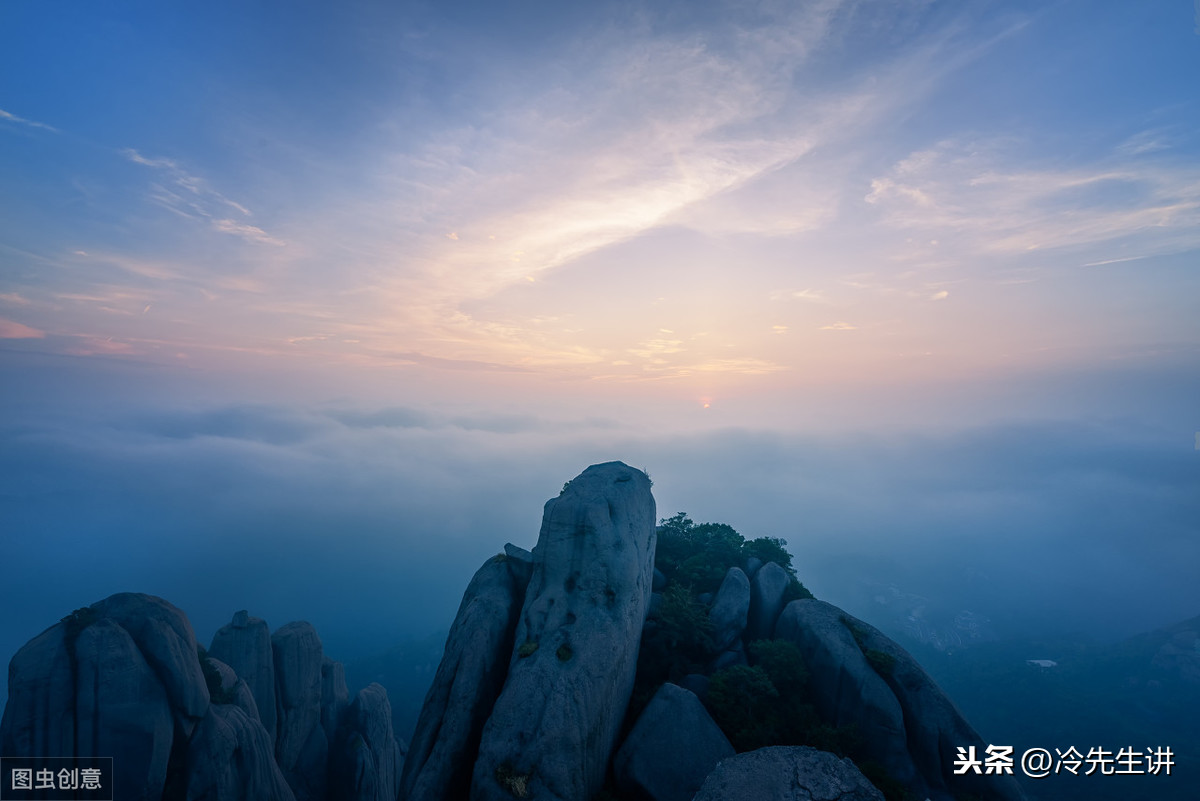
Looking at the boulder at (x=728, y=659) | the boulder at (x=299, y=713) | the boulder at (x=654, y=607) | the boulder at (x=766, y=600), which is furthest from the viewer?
the boulder at (x=299, y=713)

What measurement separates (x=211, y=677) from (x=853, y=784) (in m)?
45.8

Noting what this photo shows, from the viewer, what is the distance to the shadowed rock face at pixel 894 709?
2839 cm

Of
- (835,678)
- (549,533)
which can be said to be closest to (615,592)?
(549,533)

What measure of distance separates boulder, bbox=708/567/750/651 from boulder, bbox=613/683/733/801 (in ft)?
23.6

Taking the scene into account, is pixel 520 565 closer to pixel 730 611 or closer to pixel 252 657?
pixel 730 611

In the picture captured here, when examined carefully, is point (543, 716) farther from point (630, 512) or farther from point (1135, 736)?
point (1135, 736)

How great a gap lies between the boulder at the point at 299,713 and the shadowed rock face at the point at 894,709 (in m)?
51.0

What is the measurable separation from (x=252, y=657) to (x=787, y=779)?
55.2 metres

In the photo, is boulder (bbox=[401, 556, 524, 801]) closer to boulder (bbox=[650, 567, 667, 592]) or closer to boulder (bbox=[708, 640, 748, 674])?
boulder (bbox=[650, 567, 667, 592])

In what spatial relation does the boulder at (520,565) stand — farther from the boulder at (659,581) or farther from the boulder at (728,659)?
the boulder at (728,659)

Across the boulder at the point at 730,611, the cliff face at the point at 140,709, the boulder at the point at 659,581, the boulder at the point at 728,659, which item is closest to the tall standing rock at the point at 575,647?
the boulder at the point at 659,581

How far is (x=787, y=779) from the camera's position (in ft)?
49.8

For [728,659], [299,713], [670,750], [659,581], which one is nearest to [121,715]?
[299,713]

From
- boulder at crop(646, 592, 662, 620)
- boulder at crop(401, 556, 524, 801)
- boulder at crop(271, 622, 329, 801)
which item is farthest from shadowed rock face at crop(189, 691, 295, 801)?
boulder at crop(646, 592, 662, 620)
